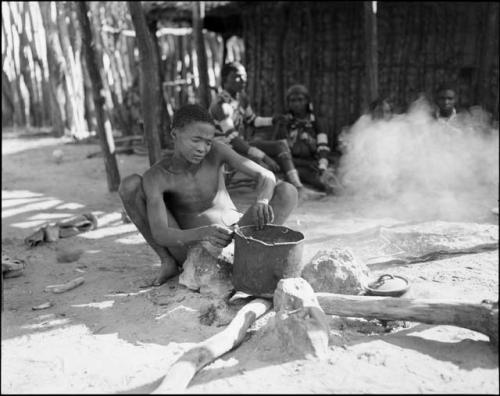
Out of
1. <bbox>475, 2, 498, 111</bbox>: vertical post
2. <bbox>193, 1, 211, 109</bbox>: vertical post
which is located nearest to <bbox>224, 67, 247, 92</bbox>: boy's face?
<bbox>193, 1, 211, 109</bbox>: vertical post

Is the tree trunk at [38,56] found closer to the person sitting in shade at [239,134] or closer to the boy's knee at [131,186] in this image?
the person sitting in shade at [239,134]

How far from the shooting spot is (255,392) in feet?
6.79

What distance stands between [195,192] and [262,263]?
82cm

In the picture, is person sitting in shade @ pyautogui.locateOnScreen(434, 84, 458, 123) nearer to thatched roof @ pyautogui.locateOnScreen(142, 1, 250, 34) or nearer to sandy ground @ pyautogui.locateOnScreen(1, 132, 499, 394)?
sandy ground @ pyautogui.locateOnScreen(1, 132, 499, 394)

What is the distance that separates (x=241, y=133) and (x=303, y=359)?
188 inches

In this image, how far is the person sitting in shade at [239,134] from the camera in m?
6.09

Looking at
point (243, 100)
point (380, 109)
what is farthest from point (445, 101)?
point (243, 100)

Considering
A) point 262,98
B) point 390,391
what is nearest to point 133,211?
point 390,391

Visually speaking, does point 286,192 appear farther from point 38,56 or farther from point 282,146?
point 38,56

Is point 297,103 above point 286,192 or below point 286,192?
above

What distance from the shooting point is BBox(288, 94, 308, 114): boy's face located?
6.72 m

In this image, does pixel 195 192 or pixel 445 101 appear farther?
pixel 445 101

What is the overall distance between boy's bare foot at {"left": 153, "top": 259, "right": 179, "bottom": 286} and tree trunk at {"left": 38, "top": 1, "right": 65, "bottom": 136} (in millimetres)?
9903

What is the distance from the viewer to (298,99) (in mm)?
6723
